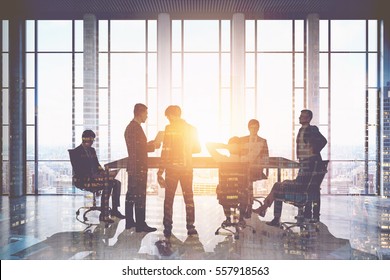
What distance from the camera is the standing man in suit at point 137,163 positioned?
4.02 meters

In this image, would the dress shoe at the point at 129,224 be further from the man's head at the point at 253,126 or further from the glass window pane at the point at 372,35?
the glass window pane at the point at 372,35

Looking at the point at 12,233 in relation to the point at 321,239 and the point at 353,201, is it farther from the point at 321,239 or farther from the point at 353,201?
the point at 353,201

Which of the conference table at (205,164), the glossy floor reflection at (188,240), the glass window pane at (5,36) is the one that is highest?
the glass window pane at (5,36)

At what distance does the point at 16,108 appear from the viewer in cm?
729

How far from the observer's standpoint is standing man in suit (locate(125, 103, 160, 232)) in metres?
4.02

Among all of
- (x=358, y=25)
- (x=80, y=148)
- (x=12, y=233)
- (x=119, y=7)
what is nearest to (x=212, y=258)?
(x=80, y=148)

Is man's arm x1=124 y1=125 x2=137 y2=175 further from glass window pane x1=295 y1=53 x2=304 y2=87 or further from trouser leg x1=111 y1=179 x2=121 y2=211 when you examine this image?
glass window pane x1=295 y1=53 x2=304 y2=87

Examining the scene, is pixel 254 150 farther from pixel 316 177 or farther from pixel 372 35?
pixel 372 35

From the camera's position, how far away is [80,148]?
4.49m

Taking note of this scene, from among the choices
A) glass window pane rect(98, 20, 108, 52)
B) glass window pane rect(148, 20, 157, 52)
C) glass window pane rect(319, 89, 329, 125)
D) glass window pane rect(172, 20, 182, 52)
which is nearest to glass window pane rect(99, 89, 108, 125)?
glass window pane rect(98, 20, 108, 52)

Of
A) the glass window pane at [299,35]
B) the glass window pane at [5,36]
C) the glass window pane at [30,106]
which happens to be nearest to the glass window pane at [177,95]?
A: the glass window pane at [299,35]

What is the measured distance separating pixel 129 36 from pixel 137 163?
4.53 m

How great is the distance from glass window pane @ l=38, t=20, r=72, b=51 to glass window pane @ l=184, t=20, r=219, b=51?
2609 millimetres

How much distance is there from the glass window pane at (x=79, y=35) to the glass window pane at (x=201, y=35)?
2.29m
